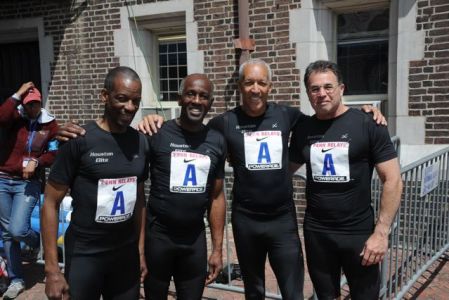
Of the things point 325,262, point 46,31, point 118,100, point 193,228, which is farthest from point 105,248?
point 46,31

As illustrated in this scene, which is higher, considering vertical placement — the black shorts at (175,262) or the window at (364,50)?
the window at (364,50)

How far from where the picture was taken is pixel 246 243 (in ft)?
9.28

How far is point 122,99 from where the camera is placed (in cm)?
234

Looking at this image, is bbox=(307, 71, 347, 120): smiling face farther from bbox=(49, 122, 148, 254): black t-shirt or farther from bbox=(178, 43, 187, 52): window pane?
bbox=(178, 43, 187, 52): window pane

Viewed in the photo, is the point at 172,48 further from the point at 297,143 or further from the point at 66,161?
the point at 66,161

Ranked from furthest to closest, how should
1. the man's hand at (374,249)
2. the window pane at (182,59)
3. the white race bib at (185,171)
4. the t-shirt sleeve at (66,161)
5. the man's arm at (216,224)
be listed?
the window pane at (182,59) < the man's arm at (216,224) < the white race bib at (185,171) < the man's hand at (374,249) < the t-shirt sleeve at (66,161)

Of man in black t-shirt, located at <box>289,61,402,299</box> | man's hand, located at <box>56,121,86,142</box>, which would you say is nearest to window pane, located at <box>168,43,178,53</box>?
man in black t-shirt, located at <box>289,61,402,299</box>

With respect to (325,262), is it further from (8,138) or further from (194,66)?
(194,66)

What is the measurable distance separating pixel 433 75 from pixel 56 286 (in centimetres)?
452

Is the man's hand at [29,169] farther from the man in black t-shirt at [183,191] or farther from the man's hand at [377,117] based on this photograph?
the man's hand at [377,117]

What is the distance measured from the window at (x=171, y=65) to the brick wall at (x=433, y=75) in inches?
135

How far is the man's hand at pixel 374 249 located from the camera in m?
2.47

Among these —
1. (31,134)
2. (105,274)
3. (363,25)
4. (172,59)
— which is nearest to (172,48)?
(172,59)

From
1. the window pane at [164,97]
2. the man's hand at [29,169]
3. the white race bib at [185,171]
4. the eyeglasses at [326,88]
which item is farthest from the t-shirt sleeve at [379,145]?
the window pane at [164,97]
